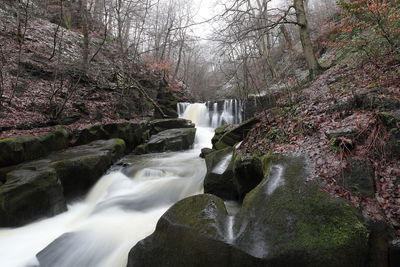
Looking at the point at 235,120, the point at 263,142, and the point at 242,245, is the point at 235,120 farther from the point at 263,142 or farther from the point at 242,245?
the point at 242,245

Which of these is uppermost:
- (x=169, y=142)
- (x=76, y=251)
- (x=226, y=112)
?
(x=226, y=112)

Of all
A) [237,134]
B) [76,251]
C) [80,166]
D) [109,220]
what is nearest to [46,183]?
[80,166]

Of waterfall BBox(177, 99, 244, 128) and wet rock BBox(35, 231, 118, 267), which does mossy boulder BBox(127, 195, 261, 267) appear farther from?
waterfall BBox(177, 99, 244, 128)

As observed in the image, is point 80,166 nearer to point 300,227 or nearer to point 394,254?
point 300,227

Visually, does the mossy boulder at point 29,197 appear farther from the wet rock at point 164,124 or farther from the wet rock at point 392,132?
the wet rock at point 164,124

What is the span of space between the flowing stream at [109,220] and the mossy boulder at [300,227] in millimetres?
2212

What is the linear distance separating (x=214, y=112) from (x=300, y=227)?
13756 millimetres

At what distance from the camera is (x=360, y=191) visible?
2912mm

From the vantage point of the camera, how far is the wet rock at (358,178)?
292 centimetres

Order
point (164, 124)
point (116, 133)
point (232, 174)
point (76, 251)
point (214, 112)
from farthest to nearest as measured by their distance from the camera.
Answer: point (214, 112) → point (164, 124) → point (116, 133) → point (232, 174) → point (76, 251)

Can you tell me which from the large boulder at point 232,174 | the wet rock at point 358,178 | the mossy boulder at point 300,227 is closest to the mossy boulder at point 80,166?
the large boulder at point 232,174

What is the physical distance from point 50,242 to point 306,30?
10.1 meters

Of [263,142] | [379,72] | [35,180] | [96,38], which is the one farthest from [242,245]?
[96,38]

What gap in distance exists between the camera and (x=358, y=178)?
9.97ft
